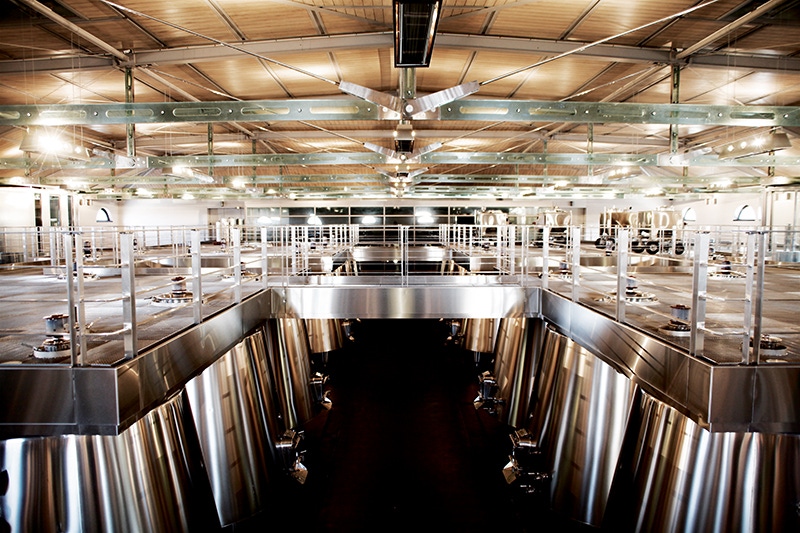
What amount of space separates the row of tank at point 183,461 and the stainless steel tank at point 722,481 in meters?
3.39

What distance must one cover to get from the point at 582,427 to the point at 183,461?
3.46m

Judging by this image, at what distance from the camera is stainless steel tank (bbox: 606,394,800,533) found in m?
2.99

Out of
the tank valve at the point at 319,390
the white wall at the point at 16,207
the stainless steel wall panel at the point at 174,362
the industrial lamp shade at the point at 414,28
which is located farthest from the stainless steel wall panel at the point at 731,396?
the white wall at the point at 16,207

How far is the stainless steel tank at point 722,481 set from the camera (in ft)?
9.81

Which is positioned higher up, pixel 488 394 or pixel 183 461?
pixel 183 461

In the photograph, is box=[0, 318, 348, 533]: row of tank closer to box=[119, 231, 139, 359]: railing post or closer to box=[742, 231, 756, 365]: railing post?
box=[119, 231, 139, 359]: railing post

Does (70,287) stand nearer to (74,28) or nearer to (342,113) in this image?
(342,113)

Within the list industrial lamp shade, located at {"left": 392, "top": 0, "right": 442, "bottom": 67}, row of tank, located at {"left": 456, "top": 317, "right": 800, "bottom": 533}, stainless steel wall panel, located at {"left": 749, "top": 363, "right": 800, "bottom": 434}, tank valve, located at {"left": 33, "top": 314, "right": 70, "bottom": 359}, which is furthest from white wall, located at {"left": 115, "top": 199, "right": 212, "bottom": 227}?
stainless steel wall panel, located at {"left": 749, "top": 363, "right": 800, "bottom": 434}

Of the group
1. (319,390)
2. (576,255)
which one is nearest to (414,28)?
(576,255)

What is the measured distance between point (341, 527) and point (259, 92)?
26.3 ft

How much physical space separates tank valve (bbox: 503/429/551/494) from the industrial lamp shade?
4.21 m

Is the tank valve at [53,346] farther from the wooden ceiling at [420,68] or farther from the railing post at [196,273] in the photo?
the wooden ceiling at [420,68]

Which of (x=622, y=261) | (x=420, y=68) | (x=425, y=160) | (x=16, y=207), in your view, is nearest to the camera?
(x=622, y=261)

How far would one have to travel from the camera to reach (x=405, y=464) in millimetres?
6348
